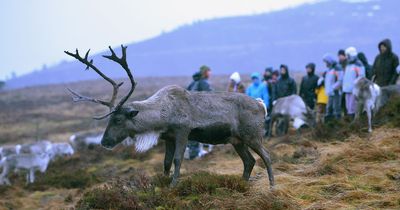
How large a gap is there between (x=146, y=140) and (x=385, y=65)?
296 inches

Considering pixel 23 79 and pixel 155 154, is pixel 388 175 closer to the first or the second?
pixel 155 154

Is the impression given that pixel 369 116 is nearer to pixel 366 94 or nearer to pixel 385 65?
pixel 366 94

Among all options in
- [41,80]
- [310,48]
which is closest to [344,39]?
[310,48]

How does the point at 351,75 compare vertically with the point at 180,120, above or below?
above

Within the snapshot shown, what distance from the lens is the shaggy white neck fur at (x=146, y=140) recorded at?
25.1 feet

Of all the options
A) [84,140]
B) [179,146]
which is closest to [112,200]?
Answer: [179,146]

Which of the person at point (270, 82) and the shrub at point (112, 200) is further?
the person at point (270, 82)

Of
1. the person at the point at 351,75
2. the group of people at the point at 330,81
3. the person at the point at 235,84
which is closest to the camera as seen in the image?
the person at the point at 351,75

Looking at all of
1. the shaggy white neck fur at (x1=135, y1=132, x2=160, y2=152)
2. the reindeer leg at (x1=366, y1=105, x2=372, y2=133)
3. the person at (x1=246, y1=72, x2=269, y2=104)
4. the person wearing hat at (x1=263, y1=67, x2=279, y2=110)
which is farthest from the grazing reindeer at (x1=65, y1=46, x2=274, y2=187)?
the person wearing hat at (x1=263, y1=67, x2=279, y2=110)

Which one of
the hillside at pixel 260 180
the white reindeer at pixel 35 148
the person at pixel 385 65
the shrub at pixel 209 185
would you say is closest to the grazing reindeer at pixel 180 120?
the shrub at pixel 209 185

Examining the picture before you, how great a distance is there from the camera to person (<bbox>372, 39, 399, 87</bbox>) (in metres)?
12.9

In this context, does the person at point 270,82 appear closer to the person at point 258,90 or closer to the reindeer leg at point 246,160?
the person at point 258,90

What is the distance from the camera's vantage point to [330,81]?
44.5ft

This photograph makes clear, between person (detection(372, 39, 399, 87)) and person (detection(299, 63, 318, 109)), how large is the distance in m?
1.66
